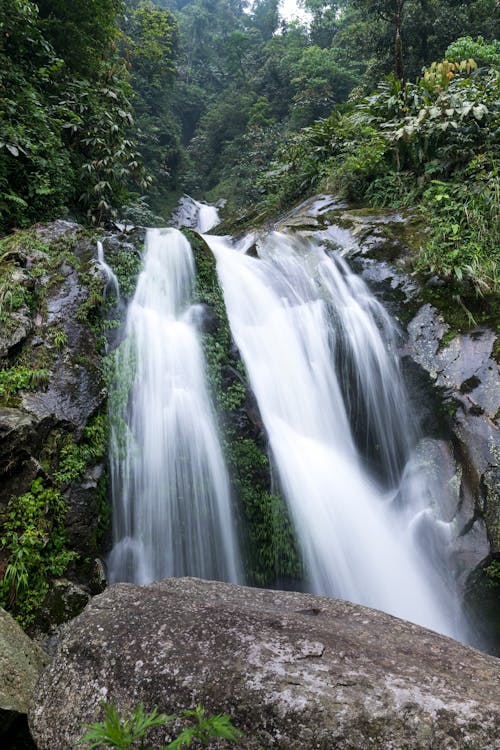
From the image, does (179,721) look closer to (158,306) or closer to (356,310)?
(158,306)

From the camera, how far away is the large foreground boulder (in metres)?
1.51

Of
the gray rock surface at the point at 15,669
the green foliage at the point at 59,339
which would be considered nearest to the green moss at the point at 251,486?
the green foliage at the point at 59,339

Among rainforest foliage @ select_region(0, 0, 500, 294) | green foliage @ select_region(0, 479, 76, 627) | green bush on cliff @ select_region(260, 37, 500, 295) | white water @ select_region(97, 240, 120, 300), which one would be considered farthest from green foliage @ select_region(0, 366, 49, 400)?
green bush on cliff @ select_region(260, 37, 500, 295)

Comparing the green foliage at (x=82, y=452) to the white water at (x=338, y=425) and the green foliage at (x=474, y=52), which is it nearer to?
the white water at (x=338, y=425)

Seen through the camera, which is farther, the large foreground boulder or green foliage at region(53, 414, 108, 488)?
green foliage at region(53, 414, 108, 488)

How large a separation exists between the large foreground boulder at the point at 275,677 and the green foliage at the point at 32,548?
2.28 ft

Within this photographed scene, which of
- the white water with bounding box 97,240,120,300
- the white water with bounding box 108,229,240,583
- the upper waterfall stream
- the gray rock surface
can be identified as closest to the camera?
the gray rock surface

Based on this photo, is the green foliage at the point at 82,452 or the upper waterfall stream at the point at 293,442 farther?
the upper waterfall stream at the point at 293,442

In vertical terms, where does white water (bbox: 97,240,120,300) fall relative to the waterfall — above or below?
below

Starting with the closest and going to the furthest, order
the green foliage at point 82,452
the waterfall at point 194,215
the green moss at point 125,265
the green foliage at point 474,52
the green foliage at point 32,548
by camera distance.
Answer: the green foliage at point 32,548 → the green foliage at point 82,452 → the green moss at point 125,265 → the green foliage at point 474,52 → the waterfall at point 194,215

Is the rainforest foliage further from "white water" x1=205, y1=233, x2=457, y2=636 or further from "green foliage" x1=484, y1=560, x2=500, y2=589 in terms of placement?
"green foliage" x1=484, y1=560, x2=500, y2=589

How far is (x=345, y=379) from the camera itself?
576cm

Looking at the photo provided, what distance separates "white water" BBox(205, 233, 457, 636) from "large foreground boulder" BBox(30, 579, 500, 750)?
6.75ft

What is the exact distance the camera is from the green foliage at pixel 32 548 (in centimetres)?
268
